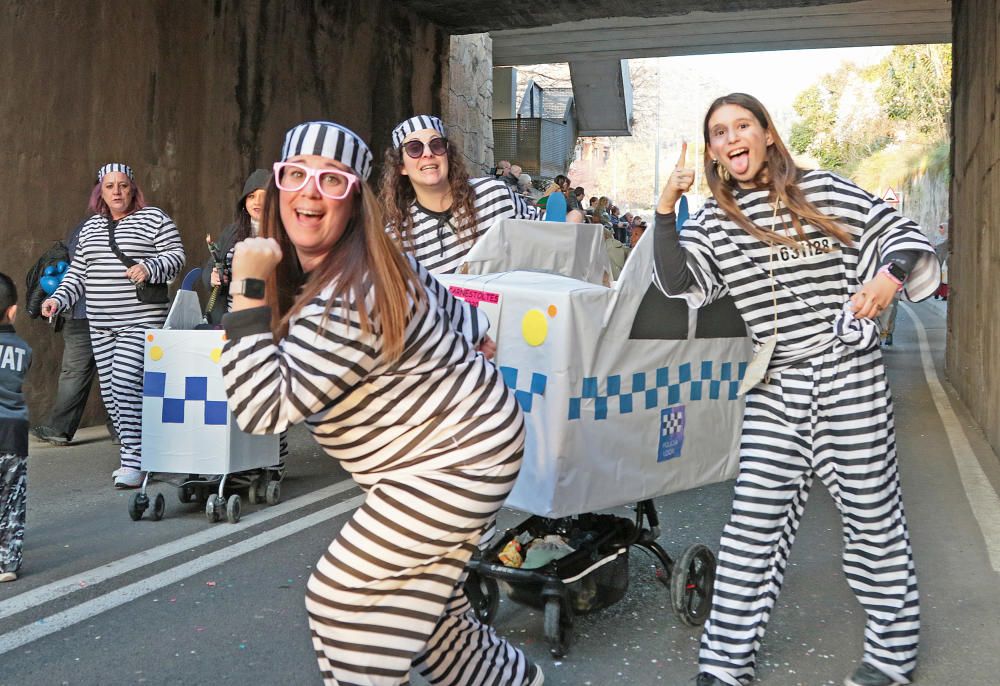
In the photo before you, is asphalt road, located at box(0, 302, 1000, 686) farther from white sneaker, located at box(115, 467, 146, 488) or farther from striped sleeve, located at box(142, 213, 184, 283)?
striped sleeve, located at box(142, 213, 184, 283)

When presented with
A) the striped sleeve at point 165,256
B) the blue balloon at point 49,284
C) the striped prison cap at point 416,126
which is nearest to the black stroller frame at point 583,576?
the striped prison cap at point 416,126

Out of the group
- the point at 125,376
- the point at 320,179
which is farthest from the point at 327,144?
the point at 125,376

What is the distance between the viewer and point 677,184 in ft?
11.4

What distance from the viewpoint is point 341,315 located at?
2391 mm

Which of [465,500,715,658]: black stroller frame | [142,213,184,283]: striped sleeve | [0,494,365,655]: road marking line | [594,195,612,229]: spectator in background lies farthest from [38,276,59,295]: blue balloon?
[594,195,612,229]: spectator in background

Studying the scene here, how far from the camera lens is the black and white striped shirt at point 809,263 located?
138 inches

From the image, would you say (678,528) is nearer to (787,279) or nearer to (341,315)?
(787,279)

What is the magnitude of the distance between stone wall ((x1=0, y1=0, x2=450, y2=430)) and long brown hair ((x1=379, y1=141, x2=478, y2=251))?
5465mm

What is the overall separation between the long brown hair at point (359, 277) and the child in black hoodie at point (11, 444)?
2.73 m

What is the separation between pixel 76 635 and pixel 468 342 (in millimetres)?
2356

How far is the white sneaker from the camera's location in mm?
7008

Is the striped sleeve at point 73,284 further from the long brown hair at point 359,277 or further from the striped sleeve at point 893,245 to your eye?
the striped sleeve at point 893,245

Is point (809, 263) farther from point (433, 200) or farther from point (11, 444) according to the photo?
point (11, 444)

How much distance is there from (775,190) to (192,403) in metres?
3.74
